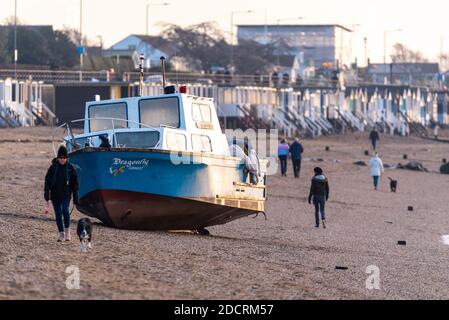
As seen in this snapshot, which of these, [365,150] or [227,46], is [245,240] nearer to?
[365,150]

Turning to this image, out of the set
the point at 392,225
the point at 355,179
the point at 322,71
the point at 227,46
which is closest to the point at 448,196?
the point at 355,179

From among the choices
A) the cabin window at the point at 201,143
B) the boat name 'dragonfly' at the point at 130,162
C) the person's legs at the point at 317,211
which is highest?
the cabin window at the point at 201,143

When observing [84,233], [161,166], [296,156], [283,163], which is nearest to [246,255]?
[161,166]

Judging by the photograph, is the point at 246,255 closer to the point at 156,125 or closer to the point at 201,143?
the point at 201,143

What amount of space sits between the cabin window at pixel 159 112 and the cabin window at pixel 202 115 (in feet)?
1.30

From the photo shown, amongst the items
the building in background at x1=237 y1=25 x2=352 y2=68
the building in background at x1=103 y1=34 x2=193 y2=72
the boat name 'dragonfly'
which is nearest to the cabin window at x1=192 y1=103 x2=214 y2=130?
the boat name 'dragonfly'

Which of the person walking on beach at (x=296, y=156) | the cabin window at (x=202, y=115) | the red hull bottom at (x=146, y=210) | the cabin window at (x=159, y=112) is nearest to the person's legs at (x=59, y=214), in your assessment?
the red hull bottom at (x=146, y=210)

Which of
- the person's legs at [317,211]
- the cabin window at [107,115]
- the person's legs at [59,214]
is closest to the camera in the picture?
the person's legs at [59,214]

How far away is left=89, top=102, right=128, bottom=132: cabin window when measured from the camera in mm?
24078

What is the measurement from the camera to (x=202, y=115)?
949 inches

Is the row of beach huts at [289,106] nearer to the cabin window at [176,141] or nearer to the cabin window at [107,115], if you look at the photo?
the cabin window at [107,115]

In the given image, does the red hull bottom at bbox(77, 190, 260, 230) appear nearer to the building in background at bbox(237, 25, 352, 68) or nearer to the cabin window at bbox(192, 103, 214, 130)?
the cabin window at bbox(192, 103, 214, 130)

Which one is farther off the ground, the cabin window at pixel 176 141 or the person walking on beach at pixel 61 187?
the cabin window at pixel 176 141

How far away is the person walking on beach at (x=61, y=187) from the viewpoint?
18.9 metres
